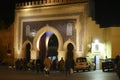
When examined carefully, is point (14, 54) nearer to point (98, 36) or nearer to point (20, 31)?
point (20, 31)

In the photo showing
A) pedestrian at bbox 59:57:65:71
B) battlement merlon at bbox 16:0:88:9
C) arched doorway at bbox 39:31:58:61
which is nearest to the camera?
pedestrian at bbox 59:57:65:71

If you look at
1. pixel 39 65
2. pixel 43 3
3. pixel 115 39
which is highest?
pixel 43 3

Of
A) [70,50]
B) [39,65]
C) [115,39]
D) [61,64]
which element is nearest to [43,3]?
[70,50]

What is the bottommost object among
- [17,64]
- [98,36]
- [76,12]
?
[17,64]

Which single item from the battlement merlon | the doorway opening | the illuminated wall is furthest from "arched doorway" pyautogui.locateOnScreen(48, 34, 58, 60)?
the battlement merlon

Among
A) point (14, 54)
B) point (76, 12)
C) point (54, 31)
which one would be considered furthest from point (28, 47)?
point (76, 12)

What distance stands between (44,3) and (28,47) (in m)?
7.40

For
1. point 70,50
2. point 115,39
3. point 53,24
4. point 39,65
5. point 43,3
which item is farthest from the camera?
Result: point 43,3

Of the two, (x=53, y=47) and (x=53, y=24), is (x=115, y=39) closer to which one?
(x=53, y=24)

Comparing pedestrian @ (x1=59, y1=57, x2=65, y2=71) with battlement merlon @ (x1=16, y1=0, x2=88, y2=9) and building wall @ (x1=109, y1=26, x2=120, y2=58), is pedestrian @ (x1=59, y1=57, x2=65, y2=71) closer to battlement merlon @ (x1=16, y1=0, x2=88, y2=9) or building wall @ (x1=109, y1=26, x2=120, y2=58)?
building wall @ (x1=109, y1=26, x2=120, y2=58)

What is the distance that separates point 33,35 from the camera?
57062mm

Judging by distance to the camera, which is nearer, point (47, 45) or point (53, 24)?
point (53, 24)

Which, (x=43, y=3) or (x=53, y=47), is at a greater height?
(x=43, y=3)

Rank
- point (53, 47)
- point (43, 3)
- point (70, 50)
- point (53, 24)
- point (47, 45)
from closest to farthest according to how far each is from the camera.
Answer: point (70, 50)
point (53, 24)
point (43, 3)
point (53, 47)
point (47, 45)
